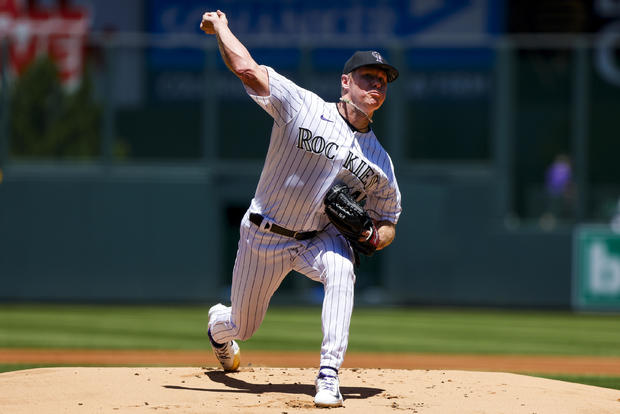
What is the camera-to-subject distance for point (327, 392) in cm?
453

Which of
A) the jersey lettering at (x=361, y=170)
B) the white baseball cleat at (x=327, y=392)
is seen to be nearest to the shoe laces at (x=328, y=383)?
the white baseball cleat at (x=327, y=392)

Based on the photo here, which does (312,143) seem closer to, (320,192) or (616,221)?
(320,192)

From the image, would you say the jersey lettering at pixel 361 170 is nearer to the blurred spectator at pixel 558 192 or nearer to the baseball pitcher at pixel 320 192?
the baseball pitcher at pixel 320 192

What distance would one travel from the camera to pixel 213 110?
13945 mm

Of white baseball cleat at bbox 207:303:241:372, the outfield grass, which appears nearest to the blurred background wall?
the outfield grass

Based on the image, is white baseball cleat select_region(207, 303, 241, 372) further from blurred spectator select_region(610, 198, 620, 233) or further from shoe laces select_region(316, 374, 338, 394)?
blurred spectator select_region(610, 198, 620, 233)

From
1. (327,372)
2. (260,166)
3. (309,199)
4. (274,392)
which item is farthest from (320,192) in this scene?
(260,166)

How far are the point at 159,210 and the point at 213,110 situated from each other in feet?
5.40

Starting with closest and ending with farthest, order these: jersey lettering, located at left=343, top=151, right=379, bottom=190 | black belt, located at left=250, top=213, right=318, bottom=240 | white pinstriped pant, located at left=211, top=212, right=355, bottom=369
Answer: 1. white pinstriped pant, located at left=211, top=212, right=355, bottom=369
2. jersey lettering, located at left=343, top=151, right=379, bottom=190
3. black belt, located at left=250, top=213, right=318, bottom=240

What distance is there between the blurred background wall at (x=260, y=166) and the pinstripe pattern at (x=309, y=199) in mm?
8344

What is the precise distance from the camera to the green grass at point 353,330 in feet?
30.1

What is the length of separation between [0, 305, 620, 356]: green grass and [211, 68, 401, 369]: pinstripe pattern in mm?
3954

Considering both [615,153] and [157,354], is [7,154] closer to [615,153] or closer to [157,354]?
[157,354]

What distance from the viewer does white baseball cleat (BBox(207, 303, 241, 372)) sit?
5477mm
